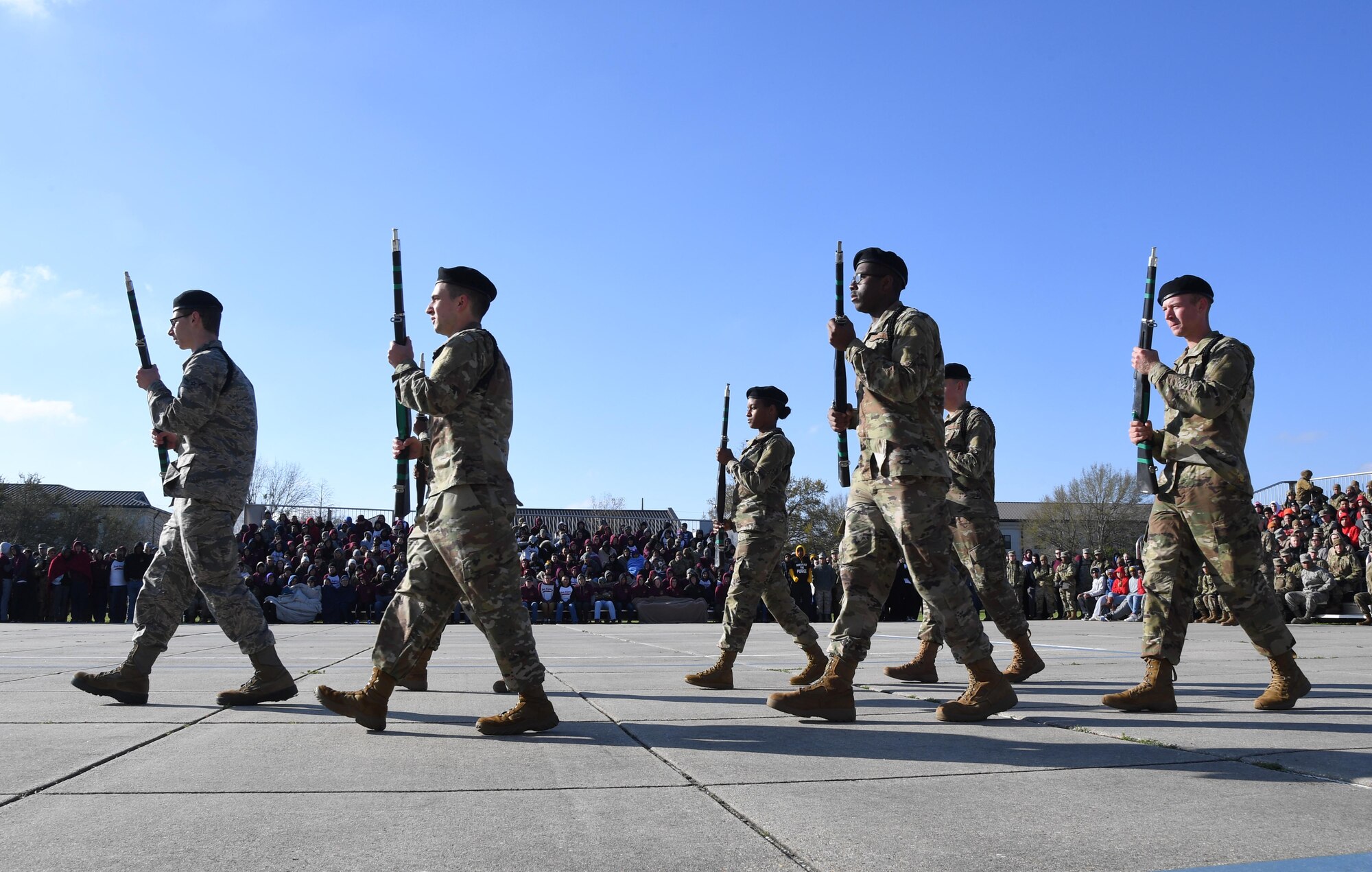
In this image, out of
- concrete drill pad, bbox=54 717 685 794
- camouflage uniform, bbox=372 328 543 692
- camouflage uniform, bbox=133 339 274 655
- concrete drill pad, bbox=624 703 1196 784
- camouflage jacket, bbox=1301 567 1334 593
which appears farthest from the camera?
camouflage jacket, bbox=1301 567 1334 593

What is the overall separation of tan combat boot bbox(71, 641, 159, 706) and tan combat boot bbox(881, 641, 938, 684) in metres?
4.24

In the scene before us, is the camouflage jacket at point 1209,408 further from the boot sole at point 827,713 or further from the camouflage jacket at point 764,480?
the camouflage jacket at point 764,480

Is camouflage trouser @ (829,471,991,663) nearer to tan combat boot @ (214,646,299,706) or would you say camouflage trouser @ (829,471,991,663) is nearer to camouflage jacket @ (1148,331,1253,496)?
camouflage jacket @ (1148,331,1253,496)

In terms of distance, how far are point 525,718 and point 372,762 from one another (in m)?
0.77

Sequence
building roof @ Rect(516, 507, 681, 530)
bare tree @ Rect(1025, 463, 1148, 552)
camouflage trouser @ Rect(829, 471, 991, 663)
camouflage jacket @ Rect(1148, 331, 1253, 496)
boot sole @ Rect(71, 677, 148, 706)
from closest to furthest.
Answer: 1. camouflage trouser @ Rect(829, 471, 991, 663)
2. camouflage jacket @ Rect(1148, 331, 1253, 496)
3. boot sole @ Rect(71, 677, 148, 706)
4. building roof @ Rect(516, 507, 681, 530)
5. bare tree @ Rect(1025, 463, 1148, 552)

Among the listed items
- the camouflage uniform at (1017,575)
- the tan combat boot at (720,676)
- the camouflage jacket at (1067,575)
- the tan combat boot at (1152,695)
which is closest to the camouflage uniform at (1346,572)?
the camouflage uniform at (1017,575)

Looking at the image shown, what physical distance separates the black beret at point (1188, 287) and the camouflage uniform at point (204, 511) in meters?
4.96

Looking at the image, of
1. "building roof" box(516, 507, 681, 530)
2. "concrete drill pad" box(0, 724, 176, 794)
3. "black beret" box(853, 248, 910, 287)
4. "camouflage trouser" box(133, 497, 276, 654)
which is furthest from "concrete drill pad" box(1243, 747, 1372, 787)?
"building roof" box(516, 507, 681, 530)

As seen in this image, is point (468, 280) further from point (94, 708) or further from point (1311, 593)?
point (1311, 593)

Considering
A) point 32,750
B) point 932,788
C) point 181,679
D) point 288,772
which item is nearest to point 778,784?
point 932,788

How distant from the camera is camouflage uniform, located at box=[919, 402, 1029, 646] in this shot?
6.42m

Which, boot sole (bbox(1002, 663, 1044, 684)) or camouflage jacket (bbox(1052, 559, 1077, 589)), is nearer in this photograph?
boot sole (bbox(1002, 663, 1044, 684))

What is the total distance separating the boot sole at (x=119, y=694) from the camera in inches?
201

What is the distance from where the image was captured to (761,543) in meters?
6.52
